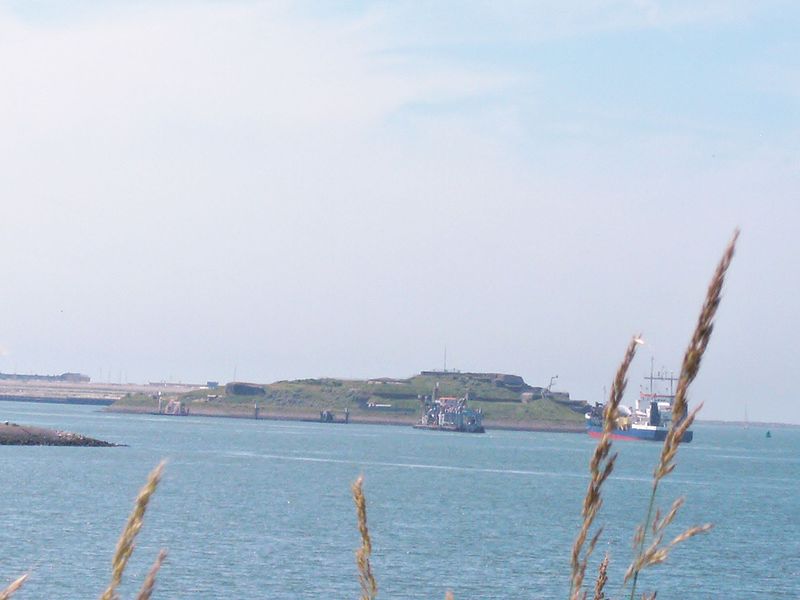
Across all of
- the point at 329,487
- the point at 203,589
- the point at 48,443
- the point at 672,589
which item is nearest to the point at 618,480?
the point at 329,487

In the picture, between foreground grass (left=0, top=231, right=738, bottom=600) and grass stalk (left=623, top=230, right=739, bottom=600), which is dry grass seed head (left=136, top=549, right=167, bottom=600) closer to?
foreground grass (left=0, top=231, right=738, bottom=600)

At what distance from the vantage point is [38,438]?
112250mm

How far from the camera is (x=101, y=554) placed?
39.4 m

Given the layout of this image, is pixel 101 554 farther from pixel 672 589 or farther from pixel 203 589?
pixel 672 589

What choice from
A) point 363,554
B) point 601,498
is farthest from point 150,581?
point 601,498

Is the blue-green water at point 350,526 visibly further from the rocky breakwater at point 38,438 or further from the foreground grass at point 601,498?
the foreground grass at point 601,498

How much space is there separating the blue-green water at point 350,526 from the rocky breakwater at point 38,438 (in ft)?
11.4

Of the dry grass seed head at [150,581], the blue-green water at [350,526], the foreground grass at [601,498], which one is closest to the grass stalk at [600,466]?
the foreground grass at [601,498]

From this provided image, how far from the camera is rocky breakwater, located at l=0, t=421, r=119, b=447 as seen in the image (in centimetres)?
11012

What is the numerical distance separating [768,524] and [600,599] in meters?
61.6

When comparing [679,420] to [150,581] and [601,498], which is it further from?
[150,581]

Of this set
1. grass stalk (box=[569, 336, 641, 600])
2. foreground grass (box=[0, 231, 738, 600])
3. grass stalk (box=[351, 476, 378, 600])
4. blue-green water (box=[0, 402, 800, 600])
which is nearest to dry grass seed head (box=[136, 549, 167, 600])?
foreground grass (box=[0, 231, 738, 600])

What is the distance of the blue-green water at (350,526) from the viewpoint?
117 ft

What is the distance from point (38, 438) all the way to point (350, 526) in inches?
2680
